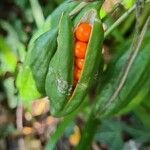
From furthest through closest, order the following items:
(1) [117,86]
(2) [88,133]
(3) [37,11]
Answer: (3) [37,11]
(2) [88,133]
(1) [117,86]

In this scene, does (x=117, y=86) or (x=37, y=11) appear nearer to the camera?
(x=117, y=86)

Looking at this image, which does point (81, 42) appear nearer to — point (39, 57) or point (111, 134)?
point (39, 57)

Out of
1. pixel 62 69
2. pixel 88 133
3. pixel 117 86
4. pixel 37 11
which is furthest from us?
pixel 37 11

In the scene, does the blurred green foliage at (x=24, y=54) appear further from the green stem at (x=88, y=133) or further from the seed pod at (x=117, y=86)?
the seed pod at (x=117, y=86)

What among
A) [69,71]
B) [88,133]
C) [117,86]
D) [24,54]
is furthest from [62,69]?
[24,54]

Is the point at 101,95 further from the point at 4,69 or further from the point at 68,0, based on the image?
the point at 4,69

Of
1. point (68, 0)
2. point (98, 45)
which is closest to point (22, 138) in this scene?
point (68, 0)

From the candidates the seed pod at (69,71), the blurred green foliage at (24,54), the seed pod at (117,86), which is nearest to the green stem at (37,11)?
the blurred green foliage at (24,54)

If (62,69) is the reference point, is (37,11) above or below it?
below
